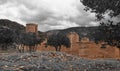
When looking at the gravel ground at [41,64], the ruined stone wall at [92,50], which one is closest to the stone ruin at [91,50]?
the ruined stone wall at [92,50]

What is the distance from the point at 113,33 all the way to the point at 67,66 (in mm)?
3695

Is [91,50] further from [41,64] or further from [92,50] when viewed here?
[41,64]

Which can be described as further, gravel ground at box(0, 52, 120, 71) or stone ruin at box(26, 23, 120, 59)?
stone ruin at box(26, 23, 120, 59)

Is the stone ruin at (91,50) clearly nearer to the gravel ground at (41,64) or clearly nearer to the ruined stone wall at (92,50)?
the ruined stone wall at (92,50)

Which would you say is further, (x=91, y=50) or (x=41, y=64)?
(x=91, y=50)

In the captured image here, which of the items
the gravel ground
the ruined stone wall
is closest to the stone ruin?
the ruined stone wall

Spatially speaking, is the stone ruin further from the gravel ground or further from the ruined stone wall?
the gravel ground

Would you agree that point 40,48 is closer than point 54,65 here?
No

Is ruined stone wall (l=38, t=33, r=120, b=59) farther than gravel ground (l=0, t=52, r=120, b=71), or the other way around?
ruined stone wall (l=38, t=33, r=120, b=59)

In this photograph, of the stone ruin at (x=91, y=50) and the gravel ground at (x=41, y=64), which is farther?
the stone ruin at (x=91, y=50)

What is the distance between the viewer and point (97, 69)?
736 inches

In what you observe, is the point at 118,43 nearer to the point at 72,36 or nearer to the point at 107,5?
the point at 107,5

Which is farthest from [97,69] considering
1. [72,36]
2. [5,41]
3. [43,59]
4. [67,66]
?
[72,36]

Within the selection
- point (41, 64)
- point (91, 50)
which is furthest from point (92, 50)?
point (41, 64)
